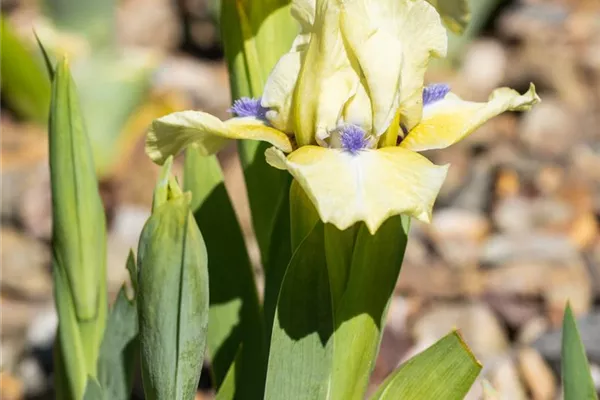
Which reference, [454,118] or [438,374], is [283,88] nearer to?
[454,118]

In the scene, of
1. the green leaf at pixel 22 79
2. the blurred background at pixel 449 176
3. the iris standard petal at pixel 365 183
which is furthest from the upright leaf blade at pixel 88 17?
the iris standard petal at pixel 365 183

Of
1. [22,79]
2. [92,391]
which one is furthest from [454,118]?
[22,79]

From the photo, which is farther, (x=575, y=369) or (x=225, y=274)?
(x=225, y=274)

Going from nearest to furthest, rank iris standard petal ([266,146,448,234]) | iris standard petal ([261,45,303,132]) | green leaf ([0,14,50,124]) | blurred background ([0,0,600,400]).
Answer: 1. iris standard petal ([266,146,448,234])
2. iris standard petal ([261,45,303,132])
3. blurred background ([0,0,600,400])
4. green leaf ([0,14,50,124])

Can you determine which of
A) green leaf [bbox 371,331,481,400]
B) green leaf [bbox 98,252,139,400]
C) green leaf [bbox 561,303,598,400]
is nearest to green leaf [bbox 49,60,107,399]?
green leaf [bbox 98,252,139,400]

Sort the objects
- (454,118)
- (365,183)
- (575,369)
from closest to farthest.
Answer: (365,183) < (454,118) < (575,369)

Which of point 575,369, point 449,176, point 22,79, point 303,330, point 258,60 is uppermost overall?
point 258,60

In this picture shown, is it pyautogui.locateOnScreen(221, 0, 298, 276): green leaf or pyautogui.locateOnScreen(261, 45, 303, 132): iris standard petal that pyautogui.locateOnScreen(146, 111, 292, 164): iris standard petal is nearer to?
pyautogui.locateOnScreen(261, 45, 303, 132): iris standard petal
